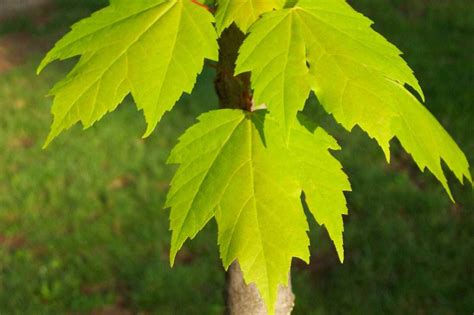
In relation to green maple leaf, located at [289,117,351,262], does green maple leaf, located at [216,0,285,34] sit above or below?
above

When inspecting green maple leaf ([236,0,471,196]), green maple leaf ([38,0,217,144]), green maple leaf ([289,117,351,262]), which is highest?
green maple leaf ([38,0,217,144])

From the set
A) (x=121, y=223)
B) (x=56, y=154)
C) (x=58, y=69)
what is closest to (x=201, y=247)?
(x=121, y=223)

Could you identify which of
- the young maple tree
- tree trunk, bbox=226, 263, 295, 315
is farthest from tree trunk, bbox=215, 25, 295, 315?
the young maple tree

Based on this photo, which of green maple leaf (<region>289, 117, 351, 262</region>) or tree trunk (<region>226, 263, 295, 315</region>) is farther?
tree trunk (<region>226, 263, 295, 315</region>)

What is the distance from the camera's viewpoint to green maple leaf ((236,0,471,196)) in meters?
0.97

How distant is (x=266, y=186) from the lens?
1066mm

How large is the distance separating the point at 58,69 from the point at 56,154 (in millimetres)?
1734

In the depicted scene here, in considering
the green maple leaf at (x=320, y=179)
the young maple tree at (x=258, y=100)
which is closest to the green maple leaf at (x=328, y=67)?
the young maple tree at (x=258, y=100)

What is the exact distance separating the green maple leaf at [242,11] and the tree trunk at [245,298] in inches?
24.4

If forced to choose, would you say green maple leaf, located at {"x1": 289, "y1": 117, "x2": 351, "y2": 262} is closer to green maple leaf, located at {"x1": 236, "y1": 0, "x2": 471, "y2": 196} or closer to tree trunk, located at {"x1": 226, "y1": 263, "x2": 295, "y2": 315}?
green maple leaf, located at {"x1": 236, "y1": 0, "x2": 471, "y2": 196}

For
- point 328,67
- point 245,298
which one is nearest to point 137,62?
point 328,67

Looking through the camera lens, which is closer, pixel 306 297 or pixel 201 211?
pixel 201 211

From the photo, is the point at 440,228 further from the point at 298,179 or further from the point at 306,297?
the point at 298,179

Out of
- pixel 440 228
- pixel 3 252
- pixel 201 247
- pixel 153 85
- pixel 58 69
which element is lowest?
pixel 440 228
